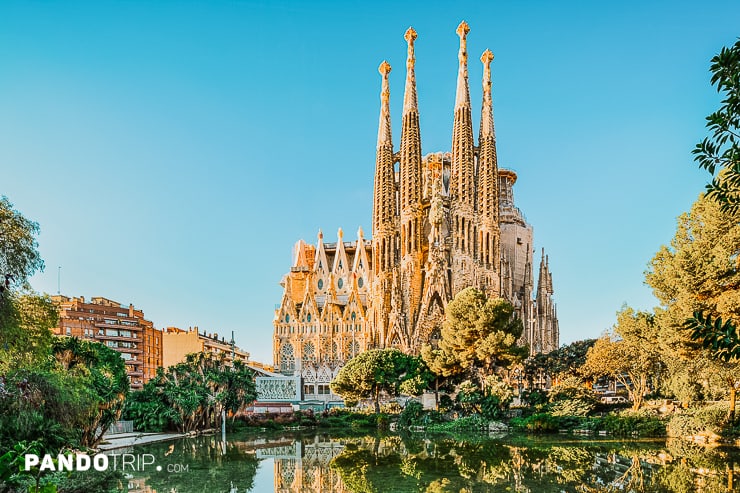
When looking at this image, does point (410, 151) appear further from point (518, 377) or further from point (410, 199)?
point (518, 377)

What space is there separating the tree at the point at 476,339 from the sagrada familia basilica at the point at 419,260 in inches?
464

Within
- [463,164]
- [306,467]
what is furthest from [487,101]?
[306,467]

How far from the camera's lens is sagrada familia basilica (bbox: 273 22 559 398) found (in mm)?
50688

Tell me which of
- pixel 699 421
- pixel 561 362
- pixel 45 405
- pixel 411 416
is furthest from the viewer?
pixel 561 362

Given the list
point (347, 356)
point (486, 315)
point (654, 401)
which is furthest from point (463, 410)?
point (347, 356)

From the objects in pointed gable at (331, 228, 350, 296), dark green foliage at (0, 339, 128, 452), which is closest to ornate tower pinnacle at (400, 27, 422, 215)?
pointed gable at (331, 228, 350, 296)

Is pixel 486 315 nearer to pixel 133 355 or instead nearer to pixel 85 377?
pixel 85 377

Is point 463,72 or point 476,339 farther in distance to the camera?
point 463,72

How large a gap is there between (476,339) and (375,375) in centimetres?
561

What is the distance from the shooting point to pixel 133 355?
216ft

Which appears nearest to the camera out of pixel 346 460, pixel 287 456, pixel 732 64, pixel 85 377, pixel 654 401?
pixel 732 64

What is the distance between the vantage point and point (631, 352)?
104 feet

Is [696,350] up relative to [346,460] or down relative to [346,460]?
up

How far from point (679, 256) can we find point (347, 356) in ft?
120
